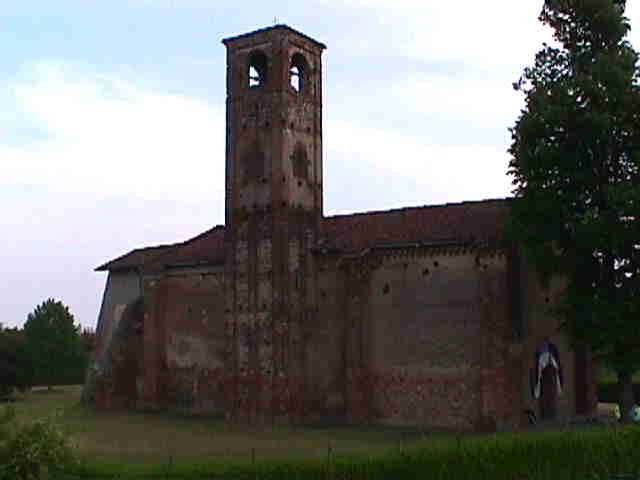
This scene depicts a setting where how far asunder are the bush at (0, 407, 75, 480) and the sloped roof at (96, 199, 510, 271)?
16.2 metres

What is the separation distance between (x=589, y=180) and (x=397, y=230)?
946 cm

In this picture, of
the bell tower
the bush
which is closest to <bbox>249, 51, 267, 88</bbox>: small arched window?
the bell tower

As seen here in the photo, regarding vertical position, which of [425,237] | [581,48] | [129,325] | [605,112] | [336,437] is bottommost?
[336,437]

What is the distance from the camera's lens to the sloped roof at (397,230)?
3131cm

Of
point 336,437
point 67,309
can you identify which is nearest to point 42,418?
point 336,437

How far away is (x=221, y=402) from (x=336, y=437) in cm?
868

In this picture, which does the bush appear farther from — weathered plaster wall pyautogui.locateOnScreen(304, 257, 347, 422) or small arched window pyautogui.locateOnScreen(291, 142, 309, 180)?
small arched window pyautogui.locateOnScreen(291, 142, 309, 180)

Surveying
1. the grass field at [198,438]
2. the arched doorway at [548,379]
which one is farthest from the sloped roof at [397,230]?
the grass field at [198,438]

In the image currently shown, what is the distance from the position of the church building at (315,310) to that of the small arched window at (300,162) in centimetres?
6

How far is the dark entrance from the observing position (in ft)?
104

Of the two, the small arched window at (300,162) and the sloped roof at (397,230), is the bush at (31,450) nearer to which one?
the sloped roof at (397,230)

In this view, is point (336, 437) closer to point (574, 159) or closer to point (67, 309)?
point (574, 159)

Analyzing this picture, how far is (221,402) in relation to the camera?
3606cm

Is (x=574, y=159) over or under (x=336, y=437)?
over
